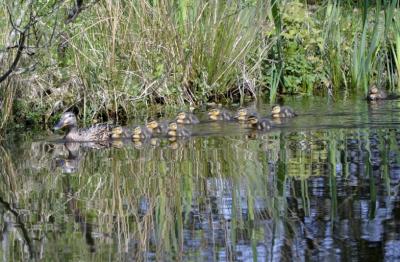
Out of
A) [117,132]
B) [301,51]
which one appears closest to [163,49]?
[117,132]

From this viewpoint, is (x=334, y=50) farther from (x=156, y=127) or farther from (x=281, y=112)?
(x=156, y=127)

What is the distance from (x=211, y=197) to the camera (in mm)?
7613

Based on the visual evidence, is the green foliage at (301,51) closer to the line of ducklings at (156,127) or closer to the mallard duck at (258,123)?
the line of ducklings at (156,127)

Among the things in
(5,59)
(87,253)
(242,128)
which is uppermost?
(5,59)

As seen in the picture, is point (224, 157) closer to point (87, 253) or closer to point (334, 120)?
point (334, 120)

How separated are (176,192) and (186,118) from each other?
4.32 meters

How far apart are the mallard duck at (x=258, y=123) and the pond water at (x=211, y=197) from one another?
0.78ft

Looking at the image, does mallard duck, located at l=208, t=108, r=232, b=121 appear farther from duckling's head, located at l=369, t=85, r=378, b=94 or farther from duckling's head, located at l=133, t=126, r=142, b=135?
duckling's head, located at l=369, t=85, r=378, b=94

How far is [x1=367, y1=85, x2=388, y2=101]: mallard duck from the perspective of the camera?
1344 centimetres

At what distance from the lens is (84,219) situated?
279 inches

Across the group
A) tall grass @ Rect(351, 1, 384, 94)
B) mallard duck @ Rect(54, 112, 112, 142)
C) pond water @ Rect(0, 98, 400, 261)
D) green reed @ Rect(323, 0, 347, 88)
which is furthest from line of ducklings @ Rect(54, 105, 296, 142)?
green reed @ Rect(323, 0, 347, 88)

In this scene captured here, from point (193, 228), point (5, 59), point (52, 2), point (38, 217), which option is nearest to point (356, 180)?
point (193, 228)

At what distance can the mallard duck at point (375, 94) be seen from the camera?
1344 centimetres

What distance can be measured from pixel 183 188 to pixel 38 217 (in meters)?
1.23
